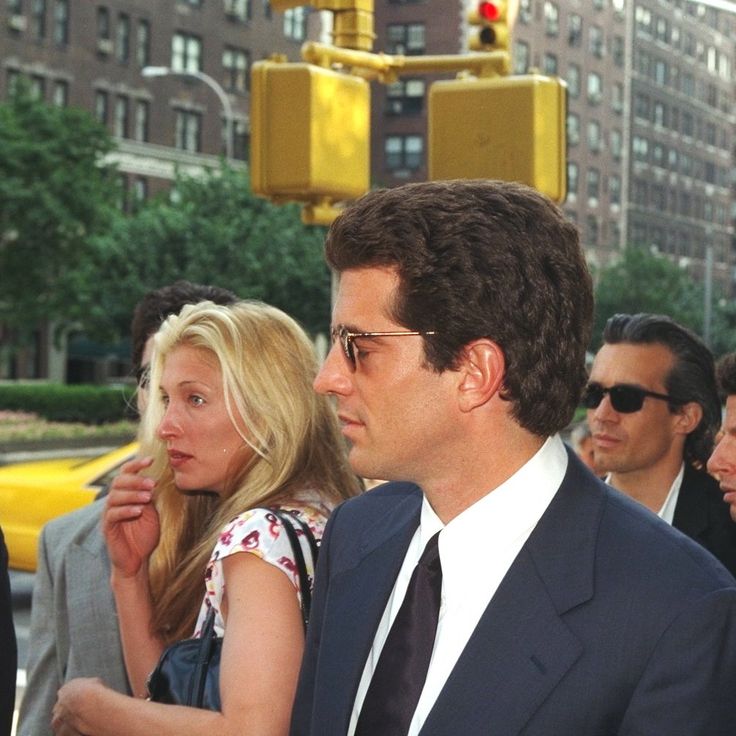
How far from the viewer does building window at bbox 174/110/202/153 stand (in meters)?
69.9

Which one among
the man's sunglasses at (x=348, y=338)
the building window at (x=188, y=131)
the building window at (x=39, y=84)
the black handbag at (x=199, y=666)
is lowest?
the black handbag at (x=199, y=666)

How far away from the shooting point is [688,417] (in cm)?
518

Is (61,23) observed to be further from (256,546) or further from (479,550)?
(479,550)

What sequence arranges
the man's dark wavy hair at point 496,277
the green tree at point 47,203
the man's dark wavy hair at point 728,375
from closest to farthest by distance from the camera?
the man's dark wavy hair at point 496,277, the man's dark wavy hair at point 728,375, the green tree at point 47,203

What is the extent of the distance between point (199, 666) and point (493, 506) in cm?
88

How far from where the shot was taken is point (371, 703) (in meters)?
2.65

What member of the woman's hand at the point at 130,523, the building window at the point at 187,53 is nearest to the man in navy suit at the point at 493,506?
the woman's hand at the point at 130,523

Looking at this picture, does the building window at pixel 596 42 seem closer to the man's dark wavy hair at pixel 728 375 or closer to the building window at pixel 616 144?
the building window at pixel 616 144

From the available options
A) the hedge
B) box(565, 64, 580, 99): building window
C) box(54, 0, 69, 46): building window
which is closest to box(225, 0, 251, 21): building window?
box(54, 0, 69, 46): building window

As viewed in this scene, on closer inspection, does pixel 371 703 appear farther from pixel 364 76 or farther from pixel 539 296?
pixel 364 76

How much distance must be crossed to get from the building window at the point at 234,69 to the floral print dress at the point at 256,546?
69.8m

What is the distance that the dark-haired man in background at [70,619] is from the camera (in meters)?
4.05

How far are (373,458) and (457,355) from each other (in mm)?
246

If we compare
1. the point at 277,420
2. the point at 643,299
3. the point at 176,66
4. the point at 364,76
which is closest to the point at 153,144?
the point at 176,66
